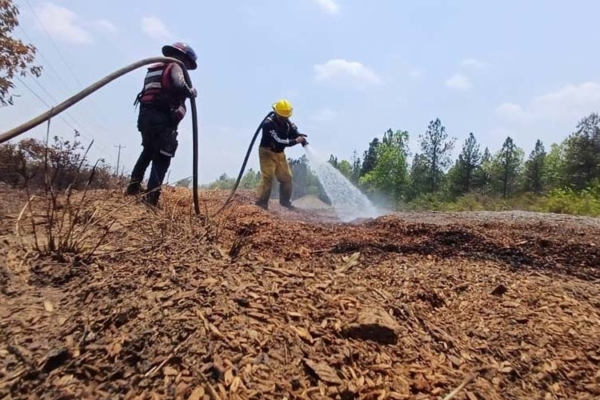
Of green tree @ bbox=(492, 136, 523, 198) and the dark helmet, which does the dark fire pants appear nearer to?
the dark helmet

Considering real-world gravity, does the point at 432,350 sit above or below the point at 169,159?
below

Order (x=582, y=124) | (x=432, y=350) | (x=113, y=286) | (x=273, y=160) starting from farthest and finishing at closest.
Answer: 1. (x=582, y=124)
2. (x=273, y=160)
3. (x=113, y=286)
4. (x=432, y=350)

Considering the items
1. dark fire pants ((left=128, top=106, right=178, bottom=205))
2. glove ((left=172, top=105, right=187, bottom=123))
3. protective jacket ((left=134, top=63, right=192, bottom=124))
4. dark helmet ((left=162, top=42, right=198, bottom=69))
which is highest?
dark helmet ((left=162, top=42, right=198, bottom=69))

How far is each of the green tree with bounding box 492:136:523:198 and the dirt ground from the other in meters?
51.6

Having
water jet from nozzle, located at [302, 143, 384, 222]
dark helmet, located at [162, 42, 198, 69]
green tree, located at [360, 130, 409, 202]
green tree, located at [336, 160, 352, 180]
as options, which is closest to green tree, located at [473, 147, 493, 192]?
green tree, located at [360, 130, 409, 202]

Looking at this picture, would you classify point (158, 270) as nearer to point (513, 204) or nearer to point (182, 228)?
point (182, 228)

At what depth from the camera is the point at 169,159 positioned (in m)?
5.03

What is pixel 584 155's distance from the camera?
39812 mm

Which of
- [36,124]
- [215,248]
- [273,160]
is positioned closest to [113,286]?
[215,248]

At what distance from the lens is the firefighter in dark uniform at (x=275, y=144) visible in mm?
8773

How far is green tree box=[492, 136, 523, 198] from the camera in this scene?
5144 cm

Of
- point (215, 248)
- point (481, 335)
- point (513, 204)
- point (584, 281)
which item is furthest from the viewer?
point (513, 204)

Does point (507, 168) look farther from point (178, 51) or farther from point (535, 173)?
point (178, 51)

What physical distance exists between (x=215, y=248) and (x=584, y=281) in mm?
2538
